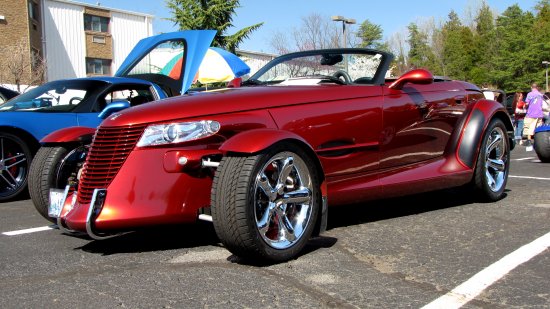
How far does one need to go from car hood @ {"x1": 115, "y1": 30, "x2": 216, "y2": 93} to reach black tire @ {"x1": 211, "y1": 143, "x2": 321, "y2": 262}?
12.3ft

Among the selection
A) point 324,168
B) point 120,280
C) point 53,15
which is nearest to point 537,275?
point 324,168

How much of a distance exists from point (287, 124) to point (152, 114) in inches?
33.9

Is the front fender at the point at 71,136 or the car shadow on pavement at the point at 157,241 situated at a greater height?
the front fender at the point at 71,136

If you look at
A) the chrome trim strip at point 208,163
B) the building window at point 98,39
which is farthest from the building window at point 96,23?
the chrome trim strip at point 208,163

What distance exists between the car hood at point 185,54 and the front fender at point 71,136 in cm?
267

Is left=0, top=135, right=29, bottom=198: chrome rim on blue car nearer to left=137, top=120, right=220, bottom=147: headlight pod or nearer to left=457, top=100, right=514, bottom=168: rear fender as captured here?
→ left=137, top=120, right=220, bottom=147: headlight pod

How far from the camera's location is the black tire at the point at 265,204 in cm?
304

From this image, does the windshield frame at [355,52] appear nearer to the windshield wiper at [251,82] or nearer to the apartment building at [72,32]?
the windshield wiper at [251,82]

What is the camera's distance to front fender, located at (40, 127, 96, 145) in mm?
4211

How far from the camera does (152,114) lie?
340cm

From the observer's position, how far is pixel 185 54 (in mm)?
6883

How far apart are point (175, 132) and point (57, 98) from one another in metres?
3.88

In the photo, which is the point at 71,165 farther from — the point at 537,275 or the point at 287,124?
the point at 537,275

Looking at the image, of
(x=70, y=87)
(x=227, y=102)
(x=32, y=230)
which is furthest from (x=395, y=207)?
(x=70, y=87)
